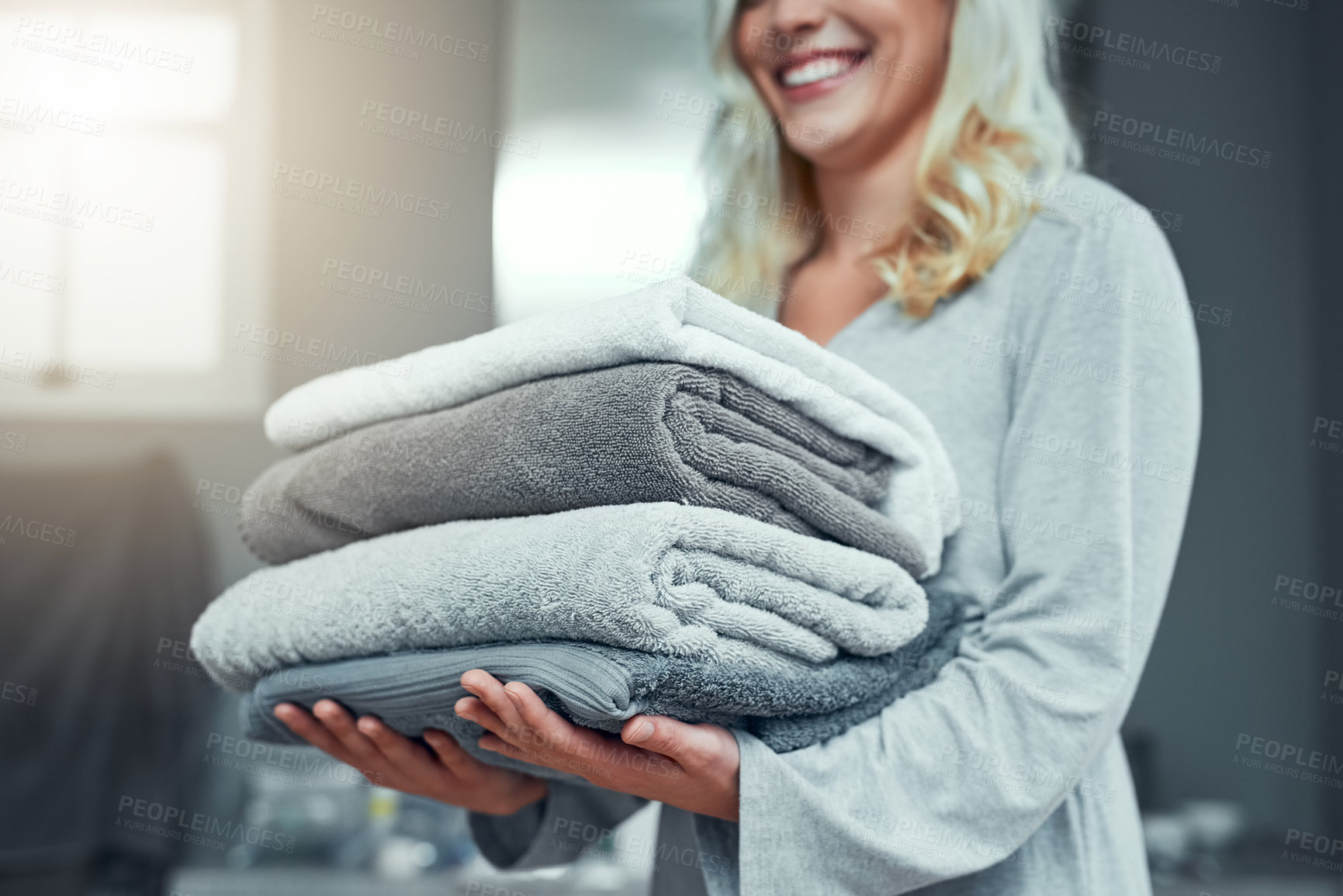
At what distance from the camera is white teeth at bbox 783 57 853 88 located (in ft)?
2.53

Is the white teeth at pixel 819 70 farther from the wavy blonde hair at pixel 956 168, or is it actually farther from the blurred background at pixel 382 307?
the blurred background at pixel 382 307

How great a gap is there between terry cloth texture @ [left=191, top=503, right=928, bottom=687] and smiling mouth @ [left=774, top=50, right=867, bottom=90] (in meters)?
0.41

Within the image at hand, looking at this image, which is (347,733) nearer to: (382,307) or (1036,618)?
(1036,618)

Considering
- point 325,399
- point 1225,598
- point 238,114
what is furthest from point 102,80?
point 1225,598

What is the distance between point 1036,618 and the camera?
0.59 metres

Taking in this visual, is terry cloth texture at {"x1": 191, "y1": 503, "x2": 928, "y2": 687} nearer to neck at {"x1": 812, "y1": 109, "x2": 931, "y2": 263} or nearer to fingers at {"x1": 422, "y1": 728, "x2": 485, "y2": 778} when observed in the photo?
fingers at {"x1": 422, "y1": 728, "x2": 485, "y2": 778}

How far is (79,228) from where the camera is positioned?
142cm

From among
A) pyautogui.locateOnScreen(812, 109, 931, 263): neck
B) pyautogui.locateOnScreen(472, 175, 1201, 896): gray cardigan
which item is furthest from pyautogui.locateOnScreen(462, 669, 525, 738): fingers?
pyautogui.locateOnScreen(812, 109, 931, 263): neck

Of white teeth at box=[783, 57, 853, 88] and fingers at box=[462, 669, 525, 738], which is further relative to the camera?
white teeth at box=[783, 57, 853, 88]

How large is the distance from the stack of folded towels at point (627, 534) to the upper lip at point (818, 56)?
0.34m

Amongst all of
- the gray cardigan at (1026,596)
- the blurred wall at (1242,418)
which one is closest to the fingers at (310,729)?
the gray cardigan at (1026,596)

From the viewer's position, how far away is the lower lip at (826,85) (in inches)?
30.3

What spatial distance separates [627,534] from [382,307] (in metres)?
1.08

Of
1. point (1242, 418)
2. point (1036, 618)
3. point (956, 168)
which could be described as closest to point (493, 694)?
point (1036, 618)
